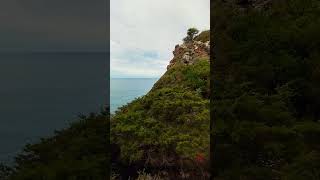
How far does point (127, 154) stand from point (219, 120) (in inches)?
57.3

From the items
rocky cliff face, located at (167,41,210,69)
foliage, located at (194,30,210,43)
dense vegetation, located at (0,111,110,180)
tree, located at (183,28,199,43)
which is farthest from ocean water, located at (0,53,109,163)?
foliage, located at (194,30,210,43)

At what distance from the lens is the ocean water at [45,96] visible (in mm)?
10281

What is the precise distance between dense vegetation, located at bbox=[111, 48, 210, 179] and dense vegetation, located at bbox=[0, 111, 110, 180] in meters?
0.47

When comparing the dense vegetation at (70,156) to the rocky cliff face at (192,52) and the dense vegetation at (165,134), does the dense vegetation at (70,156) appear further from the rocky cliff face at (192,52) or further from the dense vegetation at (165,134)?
the rocky cliff face at (192,52)

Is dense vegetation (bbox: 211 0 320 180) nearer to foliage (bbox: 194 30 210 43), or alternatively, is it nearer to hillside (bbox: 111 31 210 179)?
hillside (bbox: 111 31 210 179)

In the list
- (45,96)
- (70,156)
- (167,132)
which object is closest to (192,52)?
(167,132)

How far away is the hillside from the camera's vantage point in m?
7.22

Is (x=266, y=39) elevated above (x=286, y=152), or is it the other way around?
(x=266, y=39)

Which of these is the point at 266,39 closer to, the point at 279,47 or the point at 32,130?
the point at 279,47

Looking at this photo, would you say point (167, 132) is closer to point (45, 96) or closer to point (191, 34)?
point (191, 34)

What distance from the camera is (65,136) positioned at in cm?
743

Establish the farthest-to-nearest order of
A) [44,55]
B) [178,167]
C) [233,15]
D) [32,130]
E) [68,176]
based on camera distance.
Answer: [44,55] → [32,130] → [233,15] → [178,167] → [68,176]

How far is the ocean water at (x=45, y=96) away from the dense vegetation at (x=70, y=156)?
0.54 metres

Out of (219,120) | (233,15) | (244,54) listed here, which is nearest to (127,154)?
(219,120)
